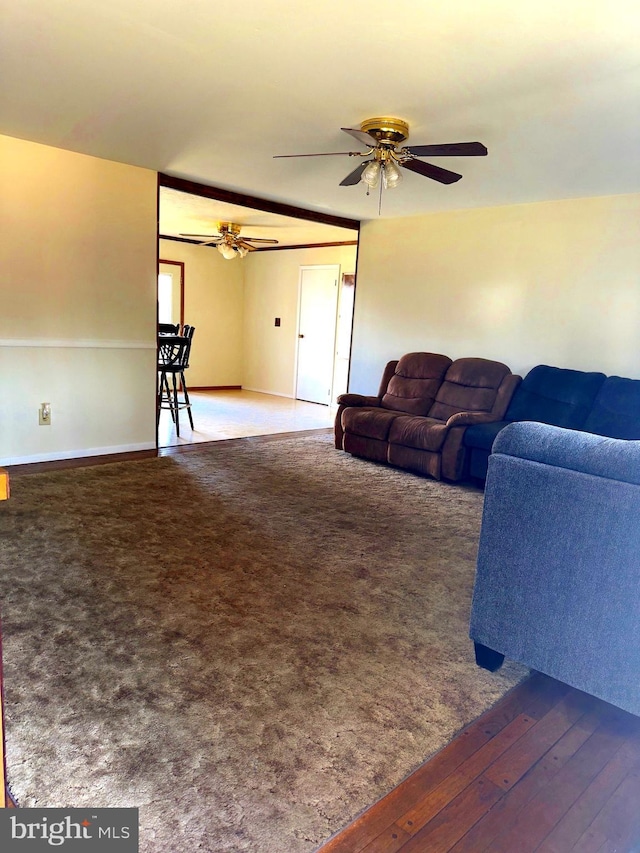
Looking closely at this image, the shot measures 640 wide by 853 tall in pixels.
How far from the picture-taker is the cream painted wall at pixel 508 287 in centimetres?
452

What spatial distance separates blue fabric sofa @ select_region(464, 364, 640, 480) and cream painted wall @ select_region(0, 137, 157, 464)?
2845 mm

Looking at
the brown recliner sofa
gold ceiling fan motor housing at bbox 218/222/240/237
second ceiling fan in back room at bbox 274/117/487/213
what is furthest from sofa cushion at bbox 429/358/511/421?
gold ceiling fan motor housing at bbox 218/222/240/237

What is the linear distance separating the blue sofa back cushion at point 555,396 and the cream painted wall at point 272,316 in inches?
→ 168

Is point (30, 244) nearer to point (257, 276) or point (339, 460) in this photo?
point (339, 460)

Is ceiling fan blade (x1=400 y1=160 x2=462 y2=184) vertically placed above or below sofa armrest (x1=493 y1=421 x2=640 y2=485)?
above

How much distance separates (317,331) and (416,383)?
322 cm

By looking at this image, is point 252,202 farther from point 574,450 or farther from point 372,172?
point 574,450

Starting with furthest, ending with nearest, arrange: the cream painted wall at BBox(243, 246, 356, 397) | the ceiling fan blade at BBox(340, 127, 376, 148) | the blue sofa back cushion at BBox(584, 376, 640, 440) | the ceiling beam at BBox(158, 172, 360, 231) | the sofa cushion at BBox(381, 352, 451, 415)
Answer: the cream painted wall at BBox(243, 246, 356, 397) < the sofa cushion at BBox(381, 352, 451, 415) < the ceiling beam at BBox(158, 172, 360, 231) < the blue sofa back cushion at BBox(584, 376, 640, 440) < the ceiling fan blade at BBox(340, 127, 376, 148)

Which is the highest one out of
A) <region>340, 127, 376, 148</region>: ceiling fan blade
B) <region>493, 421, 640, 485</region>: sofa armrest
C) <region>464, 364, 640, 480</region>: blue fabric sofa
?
<region>340, 127, 376, 148</region>: ceiling fan blade

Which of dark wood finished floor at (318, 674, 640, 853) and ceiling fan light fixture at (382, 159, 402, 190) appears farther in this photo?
ceiling fan light fixture at (382, 159, 402, 190)

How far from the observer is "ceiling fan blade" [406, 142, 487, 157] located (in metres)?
2.82

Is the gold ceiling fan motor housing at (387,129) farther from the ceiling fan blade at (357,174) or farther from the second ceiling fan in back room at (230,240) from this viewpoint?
the second ceiling fan in back room at (230,240)

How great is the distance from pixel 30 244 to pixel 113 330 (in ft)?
2.78

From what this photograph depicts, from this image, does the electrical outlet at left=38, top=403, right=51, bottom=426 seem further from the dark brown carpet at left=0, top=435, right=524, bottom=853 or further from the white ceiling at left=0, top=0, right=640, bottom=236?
the white ceiling at left=0, top=0, right=640, bottom=236
